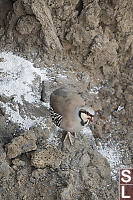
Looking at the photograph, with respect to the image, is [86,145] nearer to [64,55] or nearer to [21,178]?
[21,178]

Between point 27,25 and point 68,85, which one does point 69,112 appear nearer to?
point 68,85

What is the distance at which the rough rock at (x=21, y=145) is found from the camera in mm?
4102

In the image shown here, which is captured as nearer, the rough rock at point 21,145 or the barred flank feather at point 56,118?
the rough rock at point 21,145

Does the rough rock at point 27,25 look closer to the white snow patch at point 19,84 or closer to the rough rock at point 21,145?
the white snow patch at point 19,84

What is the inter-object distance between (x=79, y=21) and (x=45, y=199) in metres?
4.00

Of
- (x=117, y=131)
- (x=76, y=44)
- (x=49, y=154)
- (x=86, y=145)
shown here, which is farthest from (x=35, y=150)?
(x=76, y=44)

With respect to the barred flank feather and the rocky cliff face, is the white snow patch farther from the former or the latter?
the barred flank feather

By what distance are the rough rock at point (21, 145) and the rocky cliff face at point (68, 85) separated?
1cm

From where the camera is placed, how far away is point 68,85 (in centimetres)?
591

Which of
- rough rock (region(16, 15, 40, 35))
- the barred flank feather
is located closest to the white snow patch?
the barred flank feather

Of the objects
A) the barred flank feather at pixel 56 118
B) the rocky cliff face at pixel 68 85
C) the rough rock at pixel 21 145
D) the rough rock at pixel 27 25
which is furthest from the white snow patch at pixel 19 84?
the rough rock at pixel 27 25

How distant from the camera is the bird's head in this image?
4.05m

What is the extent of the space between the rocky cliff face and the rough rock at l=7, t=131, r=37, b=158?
0.05 ft

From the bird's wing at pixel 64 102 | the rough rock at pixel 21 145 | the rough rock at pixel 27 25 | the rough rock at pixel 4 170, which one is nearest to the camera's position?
the rough rock at pixel 4 170
